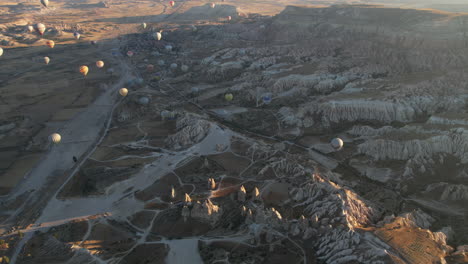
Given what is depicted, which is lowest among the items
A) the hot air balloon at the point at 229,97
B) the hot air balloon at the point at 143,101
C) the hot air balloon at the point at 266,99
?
the hot air balloon at the point at 143,101

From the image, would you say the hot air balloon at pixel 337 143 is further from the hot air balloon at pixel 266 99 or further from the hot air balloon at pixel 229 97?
the hot air balloon at pixel 229 97

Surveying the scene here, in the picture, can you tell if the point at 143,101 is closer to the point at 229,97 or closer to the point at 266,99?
the point at 229,97

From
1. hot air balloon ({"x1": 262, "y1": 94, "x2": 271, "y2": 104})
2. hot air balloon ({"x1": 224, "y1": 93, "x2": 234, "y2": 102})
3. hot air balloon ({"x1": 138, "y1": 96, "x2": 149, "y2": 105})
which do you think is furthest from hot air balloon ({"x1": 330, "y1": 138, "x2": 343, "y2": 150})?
hot air balloon ({"x1": 138, "y1": 96, "x2": 149, "y2": 105})

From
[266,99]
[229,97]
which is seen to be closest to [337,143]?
[266,99]

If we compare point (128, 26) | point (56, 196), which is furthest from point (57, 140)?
point (128, 26)

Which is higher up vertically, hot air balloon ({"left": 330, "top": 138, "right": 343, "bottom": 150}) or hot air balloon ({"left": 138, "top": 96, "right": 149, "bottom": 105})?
hot air balloon ({"left": 330, "top": 138, "right": 343, "bottom": 150})

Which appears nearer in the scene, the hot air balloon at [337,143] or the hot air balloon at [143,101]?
the hot air balloon at [337,143]

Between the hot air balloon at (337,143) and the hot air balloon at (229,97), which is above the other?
the hot air balloon at (337,143)

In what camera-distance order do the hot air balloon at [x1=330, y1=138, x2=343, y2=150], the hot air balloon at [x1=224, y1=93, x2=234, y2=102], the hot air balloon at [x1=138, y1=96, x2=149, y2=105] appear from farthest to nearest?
the hot air balloon at [x1=224, y1=93, x2=234, y2=102] → the hot air balloon at [x1=138, y1=96, x2=149, y2=105] → the hot air balloon at [x1=330, y1=138, x2=343, y2=150]

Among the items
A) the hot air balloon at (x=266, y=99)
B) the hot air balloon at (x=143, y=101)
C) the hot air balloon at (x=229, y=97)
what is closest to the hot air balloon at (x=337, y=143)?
the hot air balloon at (x=266, y=99)

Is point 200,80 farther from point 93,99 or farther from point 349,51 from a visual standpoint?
point 349,51

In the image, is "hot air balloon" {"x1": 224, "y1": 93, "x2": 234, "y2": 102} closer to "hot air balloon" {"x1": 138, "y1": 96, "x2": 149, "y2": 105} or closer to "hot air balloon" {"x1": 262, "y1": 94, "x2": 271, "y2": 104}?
"hot air balloon" {"x1": 262, "y1": 94, "x2": 271, "y2": 104}
